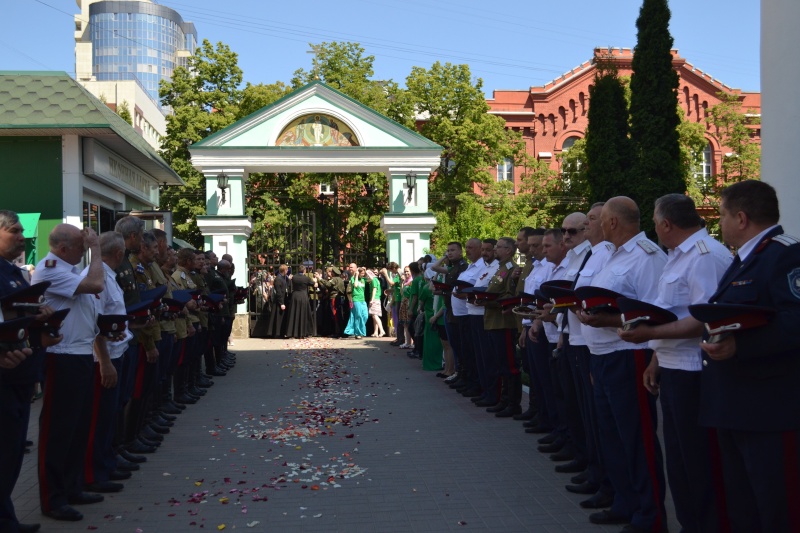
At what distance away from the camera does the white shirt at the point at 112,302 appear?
272 inches

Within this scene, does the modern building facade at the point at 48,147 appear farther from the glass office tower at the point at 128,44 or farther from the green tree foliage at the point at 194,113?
the glass office tower at the point at 128,44

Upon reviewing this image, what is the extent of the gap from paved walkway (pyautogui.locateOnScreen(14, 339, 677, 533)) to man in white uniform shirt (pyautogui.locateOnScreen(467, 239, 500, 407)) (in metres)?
0.38

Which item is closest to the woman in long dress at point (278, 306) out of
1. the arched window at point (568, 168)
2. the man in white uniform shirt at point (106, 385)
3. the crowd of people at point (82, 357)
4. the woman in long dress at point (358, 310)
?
the woman in long dress at point (358, 310)

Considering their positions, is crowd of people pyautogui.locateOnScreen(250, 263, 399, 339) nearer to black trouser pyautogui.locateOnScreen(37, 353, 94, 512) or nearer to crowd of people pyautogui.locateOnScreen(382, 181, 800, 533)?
crowd of people pyautogui.locateOnScreen(382, 181, 800, 533)

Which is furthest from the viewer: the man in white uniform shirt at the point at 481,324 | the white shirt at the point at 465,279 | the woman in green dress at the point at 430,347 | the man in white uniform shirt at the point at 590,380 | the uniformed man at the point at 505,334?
the woman in green dress at the point at 430,347

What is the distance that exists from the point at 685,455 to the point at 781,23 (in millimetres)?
6768

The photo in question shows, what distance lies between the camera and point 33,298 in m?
5.16

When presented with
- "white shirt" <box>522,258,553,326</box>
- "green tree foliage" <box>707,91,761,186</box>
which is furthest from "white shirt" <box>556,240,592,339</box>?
"green tree foliage" <box>707,91,761,186</box>

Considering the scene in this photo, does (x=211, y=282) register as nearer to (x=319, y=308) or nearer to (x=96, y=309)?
(x=96, y=309)

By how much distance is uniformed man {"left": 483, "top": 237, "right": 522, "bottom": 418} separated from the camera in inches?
420

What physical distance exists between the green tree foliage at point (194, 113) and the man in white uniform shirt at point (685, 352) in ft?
125

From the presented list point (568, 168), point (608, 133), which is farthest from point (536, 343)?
point (568, 168)

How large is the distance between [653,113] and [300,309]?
16858mm

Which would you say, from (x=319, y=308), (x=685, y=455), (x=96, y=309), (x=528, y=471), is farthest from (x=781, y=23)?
(x=319, y=308)
